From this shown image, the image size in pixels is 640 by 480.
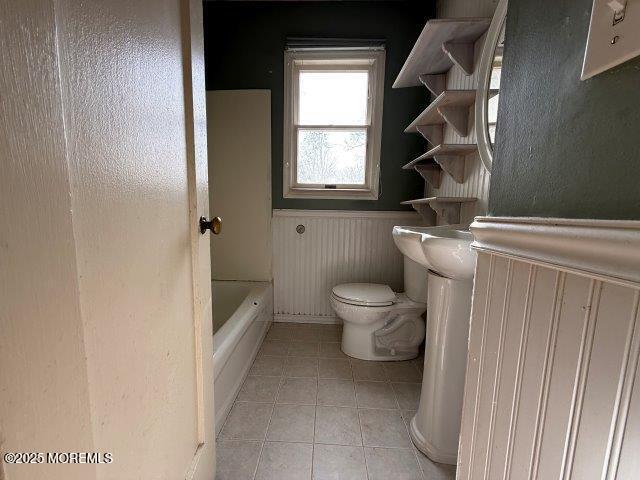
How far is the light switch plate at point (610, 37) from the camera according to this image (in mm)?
325

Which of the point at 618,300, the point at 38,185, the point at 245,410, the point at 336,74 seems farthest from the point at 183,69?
the point at 336,74

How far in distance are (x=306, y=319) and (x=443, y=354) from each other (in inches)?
53.9

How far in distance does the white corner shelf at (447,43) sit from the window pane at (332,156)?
652 mm

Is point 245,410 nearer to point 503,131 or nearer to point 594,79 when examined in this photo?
point 503,131

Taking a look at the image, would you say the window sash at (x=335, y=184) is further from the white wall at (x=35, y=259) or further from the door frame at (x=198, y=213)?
the white wall at (x=35, y=259)

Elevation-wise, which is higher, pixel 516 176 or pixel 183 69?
pixel 183 69

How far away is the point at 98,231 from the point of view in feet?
1.38

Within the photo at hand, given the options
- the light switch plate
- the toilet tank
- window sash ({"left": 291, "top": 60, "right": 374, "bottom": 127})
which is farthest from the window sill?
the light switch plate

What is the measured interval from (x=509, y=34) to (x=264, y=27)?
6.55 feet

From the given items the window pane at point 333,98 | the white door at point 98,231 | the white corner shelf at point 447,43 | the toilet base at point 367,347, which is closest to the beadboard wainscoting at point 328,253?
the toilet base at point 367,347

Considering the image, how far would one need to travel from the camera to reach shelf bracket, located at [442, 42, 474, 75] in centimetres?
133

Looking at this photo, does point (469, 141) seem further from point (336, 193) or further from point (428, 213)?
point (336, 193)

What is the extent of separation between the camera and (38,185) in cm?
32

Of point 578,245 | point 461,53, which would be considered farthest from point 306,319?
point 578,245
